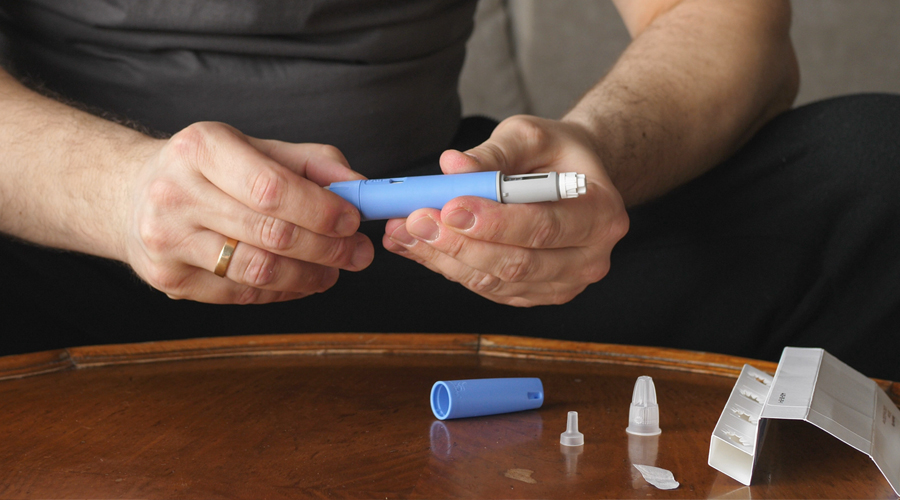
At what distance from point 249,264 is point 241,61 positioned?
1.44 ft

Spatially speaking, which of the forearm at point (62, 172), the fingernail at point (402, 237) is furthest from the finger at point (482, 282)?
the forearm at point (62, 172)

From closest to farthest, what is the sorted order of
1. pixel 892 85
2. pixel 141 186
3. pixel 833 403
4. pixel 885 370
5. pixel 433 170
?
pixel 833 403 < pixel 141 186 < pixel 885 370 < pixel 433 170 < pixel 892 85

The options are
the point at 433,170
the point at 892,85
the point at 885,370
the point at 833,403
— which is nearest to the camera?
the point at 833,403

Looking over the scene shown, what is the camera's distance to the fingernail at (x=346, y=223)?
20.9 inches

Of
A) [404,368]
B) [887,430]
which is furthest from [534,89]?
[887,430]

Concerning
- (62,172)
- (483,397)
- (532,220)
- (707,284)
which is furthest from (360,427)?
(707,284)

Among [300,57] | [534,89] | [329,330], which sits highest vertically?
[534,89]

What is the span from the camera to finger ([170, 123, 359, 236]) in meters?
0.50

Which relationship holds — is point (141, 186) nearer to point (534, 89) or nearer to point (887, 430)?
point (887, 430)

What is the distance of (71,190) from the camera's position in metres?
0.65

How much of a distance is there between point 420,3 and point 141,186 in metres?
0.53

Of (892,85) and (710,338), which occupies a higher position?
(892,85)

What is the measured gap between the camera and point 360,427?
1.59ft

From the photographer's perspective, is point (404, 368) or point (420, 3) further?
point (420, 3)
